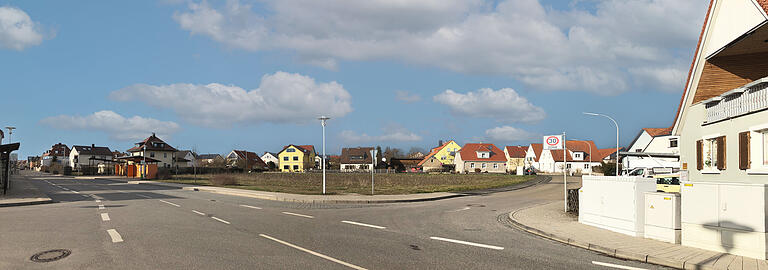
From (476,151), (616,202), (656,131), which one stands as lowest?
(616,202)

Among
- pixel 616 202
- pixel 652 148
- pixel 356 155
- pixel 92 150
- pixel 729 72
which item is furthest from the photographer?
pixel 92 150

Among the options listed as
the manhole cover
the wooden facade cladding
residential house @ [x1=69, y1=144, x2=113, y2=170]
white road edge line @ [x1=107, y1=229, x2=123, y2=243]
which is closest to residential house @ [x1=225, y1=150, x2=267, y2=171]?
residential house @ [x1=69, y1=144, x2=113, y2=170]

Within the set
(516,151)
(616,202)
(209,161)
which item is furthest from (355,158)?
(616,202)

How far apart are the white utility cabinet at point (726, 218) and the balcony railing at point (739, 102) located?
15.6ft

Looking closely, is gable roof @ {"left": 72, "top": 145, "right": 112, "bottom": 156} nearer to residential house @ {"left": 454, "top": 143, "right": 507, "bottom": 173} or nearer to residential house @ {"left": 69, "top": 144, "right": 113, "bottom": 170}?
residential house @ {"left": 69, "top": 144, "right": 113, "bottom": 170}

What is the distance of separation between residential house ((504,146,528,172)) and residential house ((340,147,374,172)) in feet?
112

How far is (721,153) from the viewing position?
14867 millimetres

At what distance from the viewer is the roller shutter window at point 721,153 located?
48.4 ft

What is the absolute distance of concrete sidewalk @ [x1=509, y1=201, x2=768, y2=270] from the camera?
8234 mm

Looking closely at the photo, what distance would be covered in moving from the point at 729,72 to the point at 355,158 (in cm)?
10284

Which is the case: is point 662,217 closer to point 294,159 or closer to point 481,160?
point 481,160

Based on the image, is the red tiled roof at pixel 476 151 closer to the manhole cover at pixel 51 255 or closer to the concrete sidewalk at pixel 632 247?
the concrete sidewalk at pixel 632 247

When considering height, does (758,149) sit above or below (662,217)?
above

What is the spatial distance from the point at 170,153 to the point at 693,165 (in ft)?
348
